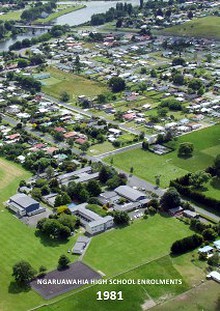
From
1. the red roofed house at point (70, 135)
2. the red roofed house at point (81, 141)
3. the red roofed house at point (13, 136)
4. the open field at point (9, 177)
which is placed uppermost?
the red roofed house at point (13, 136)

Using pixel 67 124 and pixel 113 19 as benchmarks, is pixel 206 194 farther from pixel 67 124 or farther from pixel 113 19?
pixel 113 19

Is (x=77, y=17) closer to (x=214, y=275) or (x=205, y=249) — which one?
(x=205, y=249)

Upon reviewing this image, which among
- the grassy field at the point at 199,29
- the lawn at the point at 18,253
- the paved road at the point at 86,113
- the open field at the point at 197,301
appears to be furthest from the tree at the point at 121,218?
the grassy field at the point at 199,29

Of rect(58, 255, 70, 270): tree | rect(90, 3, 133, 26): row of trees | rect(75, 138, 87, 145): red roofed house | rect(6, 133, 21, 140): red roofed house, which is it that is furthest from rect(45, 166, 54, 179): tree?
rect(90, 3, 133, 26): row of trees

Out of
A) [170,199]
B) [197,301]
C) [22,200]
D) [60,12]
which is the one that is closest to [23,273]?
[22,200]

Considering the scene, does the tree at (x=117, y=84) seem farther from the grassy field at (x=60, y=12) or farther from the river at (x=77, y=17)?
the grassy field at (x=60, y=12)
